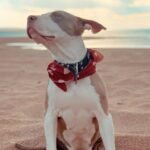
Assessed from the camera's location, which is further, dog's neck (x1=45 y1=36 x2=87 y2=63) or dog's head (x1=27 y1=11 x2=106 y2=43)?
dog's neck (x1=45 y1=36 x2=87 y2=63)

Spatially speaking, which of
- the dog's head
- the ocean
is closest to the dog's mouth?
the dog's head

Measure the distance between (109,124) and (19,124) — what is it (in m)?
1.70

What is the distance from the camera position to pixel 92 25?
3.39 metres

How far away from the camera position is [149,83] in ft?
26.4

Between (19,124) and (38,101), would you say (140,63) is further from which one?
(19,124)

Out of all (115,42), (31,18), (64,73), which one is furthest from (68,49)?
(115,42)

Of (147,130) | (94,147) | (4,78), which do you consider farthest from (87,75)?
(4,78)

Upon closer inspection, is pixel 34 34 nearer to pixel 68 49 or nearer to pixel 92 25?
pixel 68 49

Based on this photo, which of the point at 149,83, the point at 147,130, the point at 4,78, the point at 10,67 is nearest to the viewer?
the point at 147,130

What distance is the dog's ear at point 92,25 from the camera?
3.37 metres

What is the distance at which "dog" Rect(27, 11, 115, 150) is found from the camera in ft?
10.9

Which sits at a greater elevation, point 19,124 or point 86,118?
point 86,118

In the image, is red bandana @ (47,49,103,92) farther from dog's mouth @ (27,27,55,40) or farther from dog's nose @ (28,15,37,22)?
dog's nose @ (28,15,37,22)

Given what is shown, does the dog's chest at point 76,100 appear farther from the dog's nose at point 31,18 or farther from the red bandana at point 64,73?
the dog's nose at point 31,18
